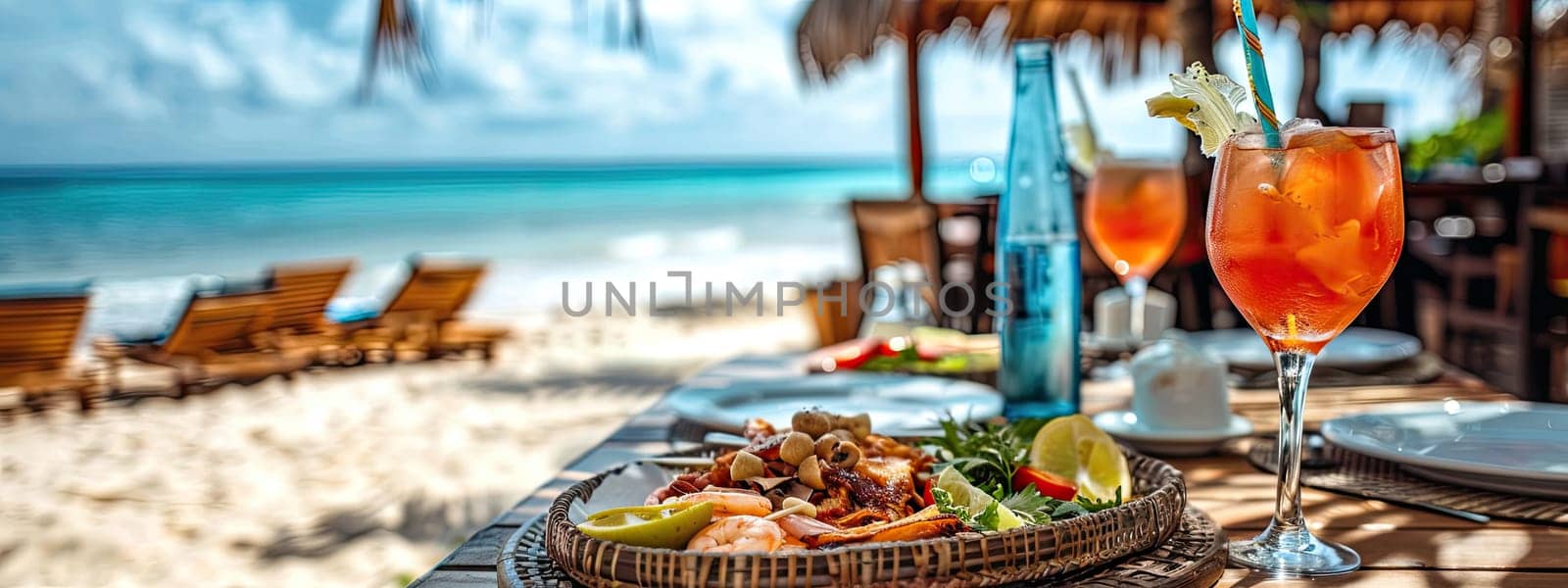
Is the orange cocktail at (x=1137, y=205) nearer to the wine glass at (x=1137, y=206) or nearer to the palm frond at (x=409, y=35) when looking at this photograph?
the wine glass at (x=1137, y=206)

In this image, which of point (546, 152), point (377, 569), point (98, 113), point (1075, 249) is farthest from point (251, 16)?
→ point (1075, 249)

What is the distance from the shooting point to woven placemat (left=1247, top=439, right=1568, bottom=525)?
91cm

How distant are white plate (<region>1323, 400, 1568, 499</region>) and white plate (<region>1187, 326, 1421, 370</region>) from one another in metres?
0.41

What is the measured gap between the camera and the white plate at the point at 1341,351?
165 centimetres

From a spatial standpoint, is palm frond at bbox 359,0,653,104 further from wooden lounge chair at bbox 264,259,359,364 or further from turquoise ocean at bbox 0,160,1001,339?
turquoise ocean at bbox 0,160,1001,339

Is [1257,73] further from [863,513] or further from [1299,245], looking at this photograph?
[863,513]

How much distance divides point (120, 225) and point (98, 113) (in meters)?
10.2

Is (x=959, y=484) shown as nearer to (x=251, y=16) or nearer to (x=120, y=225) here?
(x=120, y=225)

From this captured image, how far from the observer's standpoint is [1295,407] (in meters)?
0.78

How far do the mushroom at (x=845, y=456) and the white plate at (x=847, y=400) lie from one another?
358mm

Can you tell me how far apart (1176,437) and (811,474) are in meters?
0.58

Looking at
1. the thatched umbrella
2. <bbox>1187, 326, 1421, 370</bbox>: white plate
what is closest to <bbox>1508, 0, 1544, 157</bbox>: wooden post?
the thatched umbrella

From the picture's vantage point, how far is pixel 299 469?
18.4 ft

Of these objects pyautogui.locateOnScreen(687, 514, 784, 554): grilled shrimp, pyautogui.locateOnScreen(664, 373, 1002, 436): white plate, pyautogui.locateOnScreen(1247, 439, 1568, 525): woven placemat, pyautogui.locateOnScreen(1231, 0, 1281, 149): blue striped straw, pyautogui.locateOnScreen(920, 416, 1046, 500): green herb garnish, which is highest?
pyautogui.locateOnScreen(1231, 0, 1281, 149): blue striped straw
